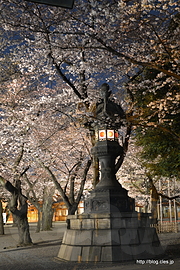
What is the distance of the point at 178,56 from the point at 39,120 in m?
9.21

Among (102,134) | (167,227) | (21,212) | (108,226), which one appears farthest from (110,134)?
(167,227)

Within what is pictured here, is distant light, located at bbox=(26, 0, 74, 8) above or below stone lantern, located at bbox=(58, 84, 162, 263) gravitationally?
above

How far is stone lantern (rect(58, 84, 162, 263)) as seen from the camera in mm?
8273

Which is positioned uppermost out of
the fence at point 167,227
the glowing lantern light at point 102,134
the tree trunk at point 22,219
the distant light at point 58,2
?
the glowing lantern light at point 102,134

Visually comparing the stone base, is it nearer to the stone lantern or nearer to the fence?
the stone lantern

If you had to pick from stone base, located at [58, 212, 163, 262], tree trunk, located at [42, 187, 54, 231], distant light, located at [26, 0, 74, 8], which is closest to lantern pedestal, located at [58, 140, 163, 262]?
stone base, located at [58, 212, 163, 262]

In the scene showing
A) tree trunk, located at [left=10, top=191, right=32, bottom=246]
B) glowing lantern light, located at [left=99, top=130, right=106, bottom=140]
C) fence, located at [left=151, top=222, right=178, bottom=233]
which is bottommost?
fence, located at [left=151, top=222, right=178, bottom=233]

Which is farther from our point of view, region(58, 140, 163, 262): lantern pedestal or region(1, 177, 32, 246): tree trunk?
region(1, 177, 32, 246): tree trunk

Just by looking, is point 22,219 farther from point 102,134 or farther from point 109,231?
point 109,231

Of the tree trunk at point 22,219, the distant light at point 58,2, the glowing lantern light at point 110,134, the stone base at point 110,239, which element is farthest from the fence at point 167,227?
the distant light at point 58,2

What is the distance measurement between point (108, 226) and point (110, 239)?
0.35 meters

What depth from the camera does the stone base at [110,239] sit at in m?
8.21

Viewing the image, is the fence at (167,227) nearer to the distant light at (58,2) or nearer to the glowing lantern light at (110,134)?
the glowing lantern light at (110,134)

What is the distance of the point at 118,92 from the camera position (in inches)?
581
